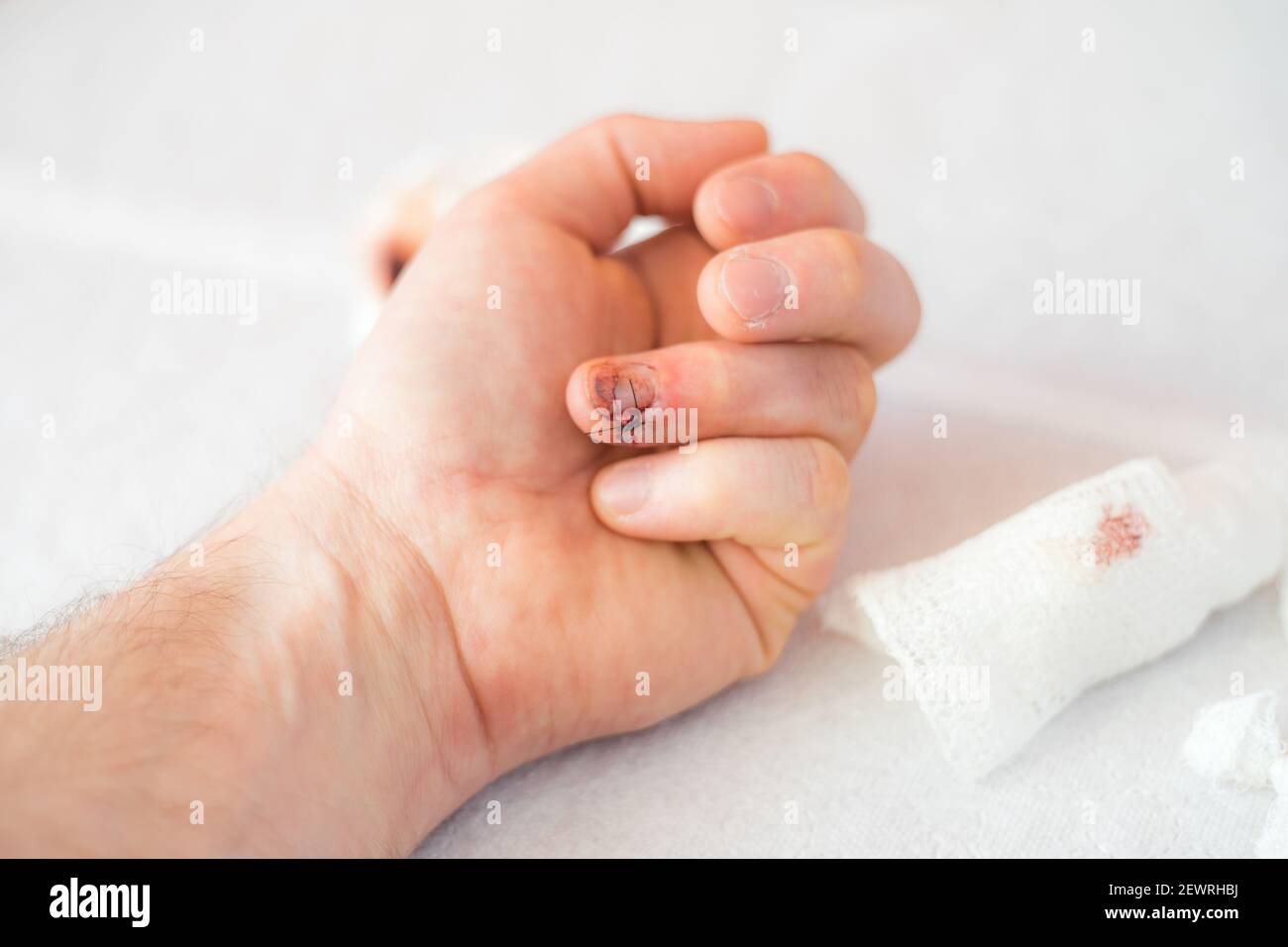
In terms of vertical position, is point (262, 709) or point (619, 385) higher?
point (619, 385)

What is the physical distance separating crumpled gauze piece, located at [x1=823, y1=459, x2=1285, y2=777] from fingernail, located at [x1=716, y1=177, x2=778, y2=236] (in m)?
0.29

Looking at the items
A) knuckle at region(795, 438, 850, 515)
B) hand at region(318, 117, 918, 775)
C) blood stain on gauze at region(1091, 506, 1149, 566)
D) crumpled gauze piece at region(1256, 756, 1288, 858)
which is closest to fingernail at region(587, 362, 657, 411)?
hand at region(318, 117, 918, 775)

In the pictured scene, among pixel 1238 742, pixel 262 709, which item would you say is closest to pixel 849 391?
pixel 1238 742

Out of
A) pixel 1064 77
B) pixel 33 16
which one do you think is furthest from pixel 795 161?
pixel 33 16

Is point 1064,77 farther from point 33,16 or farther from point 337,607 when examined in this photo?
point 33,16

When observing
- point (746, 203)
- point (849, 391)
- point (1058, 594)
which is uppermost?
point (746, 203)

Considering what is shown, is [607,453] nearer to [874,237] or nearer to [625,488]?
[625,488]

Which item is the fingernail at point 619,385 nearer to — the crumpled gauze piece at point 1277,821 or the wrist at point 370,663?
the wrist at point 370,663

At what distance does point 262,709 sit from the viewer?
2.19ft

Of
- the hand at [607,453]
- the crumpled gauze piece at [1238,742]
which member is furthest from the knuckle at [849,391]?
the crumpled gauze piece at [1238,742]

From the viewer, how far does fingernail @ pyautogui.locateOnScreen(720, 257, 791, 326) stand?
82 centimetres

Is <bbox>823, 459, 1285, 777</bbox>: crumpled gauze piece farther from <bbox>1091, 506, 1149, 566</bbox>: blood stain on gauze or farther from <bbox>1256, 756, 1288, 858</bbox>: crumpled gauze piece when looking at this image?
<bbox>1256, 756, 1288, 858</bbox>: crumpled gauze piece

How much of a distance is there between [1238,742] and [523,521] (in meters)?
0.50

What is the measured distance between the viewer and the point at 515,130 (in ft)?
4.99
